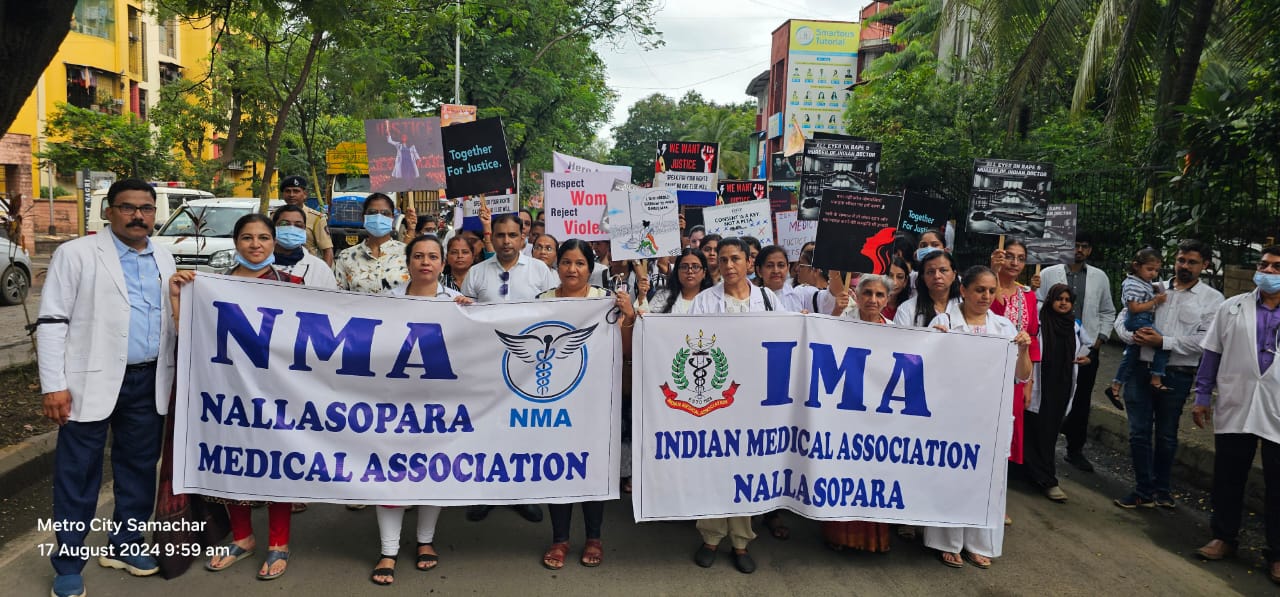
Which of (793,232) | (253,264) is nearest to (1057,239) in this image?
(793,232)

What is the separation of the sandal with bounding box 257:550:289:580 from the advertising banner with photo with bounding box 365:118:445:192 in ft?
15.2

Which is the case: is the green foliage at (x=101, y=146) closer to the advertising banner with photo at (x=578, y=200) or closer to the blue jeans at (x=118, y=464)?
the advertising banner with photo at (x=578, y=200)

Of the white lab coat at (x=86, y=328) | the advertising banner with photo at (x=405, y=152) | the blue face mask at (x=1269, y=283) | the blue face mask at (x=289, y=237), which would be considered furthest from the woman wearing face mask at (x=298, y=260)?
the blue face mask at (x=1269, y=283)

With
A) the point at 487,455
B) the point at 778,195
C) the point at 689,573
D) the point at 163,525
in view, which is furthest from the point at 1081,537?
the point at 778,195

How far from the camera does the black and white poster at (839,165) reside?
10523mm

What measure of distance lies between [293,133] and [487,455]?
2474cm

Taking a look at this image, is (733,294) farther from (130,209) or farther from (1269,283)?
(130,209)

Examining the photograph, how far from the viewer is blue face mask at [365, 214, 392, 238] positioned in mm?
5977

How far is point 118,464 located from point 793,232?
7.62 metres

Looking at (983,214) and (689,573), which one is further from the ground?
(983,214)

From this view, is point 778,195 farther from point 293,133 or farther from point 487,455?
point 293,133

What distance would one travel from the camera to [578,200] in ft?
26.3

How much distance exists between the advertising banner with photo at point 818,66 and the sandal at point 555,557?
54716mm

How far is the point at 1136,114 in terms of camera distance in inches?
493
